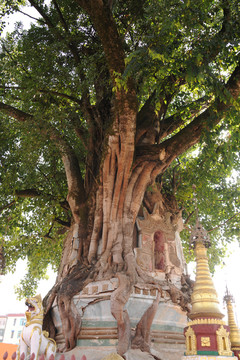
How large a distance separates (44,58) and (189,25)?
416 cm

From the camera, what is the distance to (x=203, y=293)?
441 cm

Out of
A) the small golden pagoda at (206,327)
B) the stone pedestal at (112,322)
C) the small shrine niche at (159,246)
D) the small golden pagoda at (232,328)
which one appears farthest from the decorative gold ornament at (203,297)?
the small shrine niche at (159,246)

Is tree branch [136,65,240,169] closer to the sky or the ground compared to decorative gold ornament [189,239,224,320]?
closer to the sky

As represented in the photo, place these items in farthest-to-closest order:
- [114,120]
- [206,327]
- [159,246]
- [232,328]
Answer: [159,246] → [114,120] → [232,328] → [206,327]

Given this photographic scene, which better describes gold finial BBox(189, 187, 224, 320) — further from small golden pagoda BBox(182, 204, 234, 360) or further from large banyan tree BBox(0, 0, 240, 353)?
large banyan tree BBox(0, 0, 240, 353)

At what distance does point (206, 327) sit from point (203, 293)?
0.45 m

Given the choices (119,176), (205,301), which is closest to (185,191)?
(119,176)

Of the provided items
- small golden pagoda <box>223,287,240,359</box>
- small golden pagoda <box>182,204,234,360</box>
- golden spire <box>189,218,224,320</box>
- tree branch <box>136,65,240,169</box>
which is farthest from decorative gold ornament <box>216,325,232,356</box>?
tree branch <box>136,65,240,169</box>

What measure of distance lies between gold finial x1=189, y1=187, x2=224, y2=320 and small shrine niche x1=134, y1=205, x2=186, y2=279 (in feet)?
8.31

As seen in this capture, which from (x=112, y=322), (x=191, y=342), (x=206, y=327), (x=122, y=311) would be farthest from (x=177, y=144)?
(x=191, y=342)

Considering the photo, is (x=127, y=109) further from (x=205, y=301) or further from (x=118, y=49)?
(x=205, y=301)

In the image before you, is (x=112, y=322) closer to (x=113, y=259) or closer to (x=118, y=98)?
(x=113, y=259)

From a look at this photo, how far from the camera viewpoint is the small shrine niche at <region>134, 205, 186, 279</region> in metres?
7.48

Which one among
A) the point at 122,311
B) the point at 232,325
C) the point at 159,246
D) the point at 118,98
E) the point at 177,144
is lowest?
the point at 232,325
